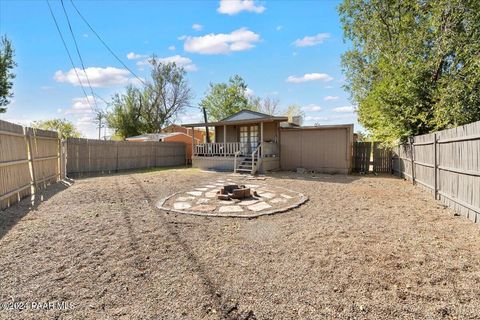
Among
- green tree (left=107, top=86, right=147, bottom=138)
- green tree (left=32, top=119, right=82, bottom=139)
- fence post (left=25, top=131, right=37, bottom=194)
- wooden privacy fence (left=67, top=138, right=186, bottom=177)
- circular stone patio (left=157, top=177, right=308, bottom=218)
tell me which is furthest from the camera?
green tree (left=32, top=119, right=82, bottom=139)

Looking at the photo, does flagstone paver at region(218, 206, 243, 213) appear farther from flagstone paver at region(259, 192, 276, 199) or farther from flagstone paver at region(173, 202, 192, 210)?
flagstone paver at region(259, 192, 276, 199)

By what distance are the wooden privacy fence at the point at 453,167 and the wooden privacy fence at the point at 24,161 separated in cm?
869

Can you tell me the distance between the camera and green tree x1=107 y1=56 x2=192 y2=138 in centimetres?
2773

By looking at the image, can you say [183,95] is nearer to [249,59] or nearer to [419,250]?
[249,59]

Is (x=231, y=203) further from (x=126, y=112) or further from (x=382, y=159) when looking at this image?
(x=126, y=112)

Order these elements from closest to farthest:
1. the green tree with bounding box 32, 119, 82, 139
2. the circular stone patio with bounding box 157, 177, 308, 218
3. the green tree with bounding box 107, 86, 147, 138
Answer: the circular stone patio with bounding box 157, 177, 308, 218
the green tree with bounding box 107, 86, 147, 138
the green tree with bounding box 32, 119, 82, 139

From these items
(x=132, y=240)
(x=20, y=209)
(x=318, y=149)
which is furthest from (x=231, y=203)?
(x=318, y=149)

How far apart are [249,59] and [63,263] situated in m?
21.5

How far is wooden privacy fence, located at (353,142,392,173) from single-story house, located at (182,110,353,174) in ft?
3.28

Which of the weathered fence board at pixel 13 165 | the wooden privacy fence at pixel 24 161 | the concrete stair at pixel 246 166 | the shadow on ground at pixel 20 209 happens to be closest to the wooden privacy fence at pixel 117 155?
the wooden privacy fence at pixel 24 161

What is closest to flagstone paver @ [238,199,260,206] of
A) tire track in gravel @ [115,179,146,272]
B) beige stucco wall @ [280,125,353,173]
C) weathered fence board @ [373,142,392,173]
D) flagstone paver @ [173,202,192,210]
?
flagstone paver @ [173,202,192,210]

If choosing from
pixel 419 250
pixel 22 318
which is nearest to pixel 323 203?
pixel 419 250

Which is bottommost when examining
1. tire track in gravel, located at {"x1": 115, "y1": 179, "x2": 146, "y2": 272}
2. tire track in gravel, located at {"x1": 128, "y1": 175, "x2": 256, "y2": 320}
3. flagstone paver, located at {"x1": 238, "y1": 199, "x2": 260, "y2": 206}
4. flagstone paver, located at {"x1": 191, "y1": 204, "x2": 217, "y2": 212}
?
tire track in gravel, located at {"x1": 128, "y1": 175, "x2": 256, "y2": 320}

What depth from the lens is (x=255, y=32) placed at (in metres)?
17.9
